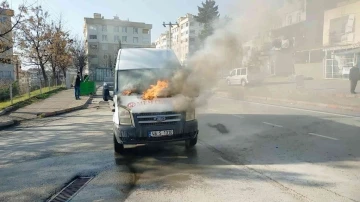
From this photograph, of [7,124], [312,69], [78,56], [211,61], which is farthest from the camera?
[78,56]

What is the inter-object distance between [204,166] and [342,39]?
29.5 metres

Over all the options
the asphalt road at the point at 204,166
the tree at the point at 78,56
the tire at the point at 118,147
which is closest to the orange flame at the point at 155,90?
the tire at the point at 118,147

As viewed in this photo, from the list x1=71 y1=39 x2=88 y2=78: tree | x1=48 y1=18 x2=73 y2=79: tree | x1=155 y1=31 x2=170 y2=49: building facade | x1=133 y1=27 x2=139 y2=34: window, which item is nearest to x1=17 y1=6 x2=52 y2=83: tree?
x1=48 y1=18 x2=73 y2=79: tree

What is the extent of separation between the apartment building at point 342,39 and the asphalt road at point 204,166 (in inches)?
814

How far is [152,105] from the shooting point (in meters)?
5.94

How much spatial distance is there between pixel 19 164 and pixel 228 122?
6.74 meters

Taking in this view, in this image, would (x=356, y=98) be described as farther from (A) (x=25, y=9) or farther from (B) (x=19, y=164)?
(A) (x=25, y=9)

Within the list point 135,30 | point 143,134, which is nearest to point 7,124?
point 143,134

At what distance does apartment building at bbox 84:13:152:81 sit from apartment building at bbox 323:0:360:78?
1662 inches

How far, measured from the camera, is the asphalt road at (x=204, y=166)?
423cm

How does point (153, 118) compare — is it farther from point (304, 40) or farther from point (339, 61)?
point (304, 40)

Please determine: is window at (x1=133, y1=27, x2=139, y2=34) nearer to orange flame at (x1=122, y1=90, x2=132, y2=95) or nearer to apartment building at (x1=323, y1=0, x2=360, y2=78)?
apartment building at (x1=323, y1=0, x2=360, y2=78)

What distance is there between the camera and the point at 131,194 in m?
4.25

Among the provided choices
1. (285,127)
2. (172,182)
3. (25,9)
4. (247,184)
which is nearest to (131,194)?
(172,182)
